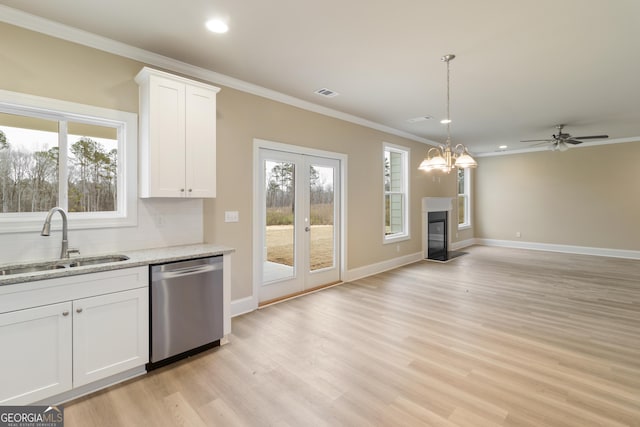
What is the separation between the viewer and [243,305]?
3.74m

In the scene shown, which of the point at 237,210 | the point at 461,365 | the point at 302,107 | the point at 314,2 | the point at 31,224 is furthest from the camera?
the point at 302,107

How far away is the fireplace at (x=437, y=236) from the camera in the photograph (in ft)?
23.9

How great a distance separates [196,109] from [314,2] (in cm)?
152

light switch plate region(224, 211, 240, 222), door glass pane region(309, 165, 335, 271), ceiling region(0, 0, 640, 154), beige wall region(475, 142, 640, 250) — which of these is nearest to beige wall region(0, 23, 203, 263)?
ceiling region(0, 0, 640, 154)

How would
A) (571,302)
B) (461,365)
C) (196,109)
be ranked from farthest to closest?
(571,302) < (196,109) < (461,365)

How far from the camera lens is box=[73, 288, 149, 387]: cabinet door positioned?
212 centimetres

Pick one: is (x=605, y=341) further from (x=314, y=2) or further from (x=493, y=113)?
(x=314, y=2)

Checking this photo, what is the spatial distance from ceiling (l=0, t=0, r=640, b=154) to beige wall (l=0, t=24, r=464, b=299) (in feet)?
0.88

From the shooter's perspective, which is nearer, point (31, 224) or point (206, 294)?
point (31, 224)

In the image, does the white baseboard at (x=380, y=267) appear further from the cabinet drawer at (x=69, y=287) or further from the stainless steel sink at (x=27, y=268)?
the stainless steel sink at (x=27, y=268)

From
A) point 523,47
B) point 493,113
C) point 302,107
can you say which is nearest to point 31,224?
point 302,107

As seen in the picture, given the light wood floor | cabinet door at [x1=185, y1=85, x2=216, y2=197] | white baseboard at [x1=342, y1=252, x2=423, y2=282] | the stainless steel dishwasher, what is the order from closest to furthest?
the light wood floor < the stainless steel dishwasher < cabinet door at [x1=185, y1=85, x2=216, y2=197] < white baseboard at [x1=342, y1=252, x2=423, y2=282]

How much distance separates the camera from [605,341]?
3.00 metres

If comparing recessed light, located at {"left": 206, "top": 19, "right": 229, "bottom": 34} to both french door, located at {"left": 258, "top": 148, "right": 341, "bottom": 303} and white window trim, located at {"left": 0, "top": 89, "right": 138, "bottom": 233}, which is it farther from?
french door, located at {"left": 258, "top": 148, "right": 341, "bottom": 303}
